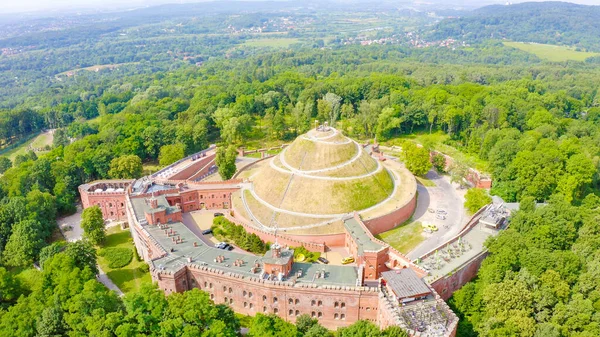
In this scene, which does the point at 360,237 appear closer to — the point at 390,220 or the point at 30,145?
the point at 390,220

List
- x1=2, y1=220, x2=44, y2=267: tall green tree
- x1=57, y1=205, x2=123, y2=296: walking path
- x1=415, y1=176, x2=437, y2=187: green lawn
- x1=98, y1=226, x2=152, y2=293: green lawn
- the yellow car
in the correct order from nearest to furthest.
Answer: x1=98, y1=226, x2=152, y2=293: green lawn, the yellow car, x1=2, y1=220, x2=44, y2=267: tall green tree, x1=57, y1=205, x2=123, y2=296: walking path, x1=415, y1=176, x2=437, y2=187: green lawn

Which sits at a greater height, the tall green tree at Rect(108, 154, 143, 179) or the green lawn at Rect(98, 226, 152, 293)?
the tall green tree at Rect(108, 154, 143, 179)

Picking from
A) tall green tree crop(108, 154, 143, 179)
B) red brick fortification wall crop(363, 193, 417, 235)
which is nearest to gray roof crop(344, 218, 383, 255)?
red brick fortification wall crop(363, 193, 417, 235)

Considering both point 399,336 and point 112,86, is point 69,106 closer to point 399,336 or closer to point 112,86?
point 112,86

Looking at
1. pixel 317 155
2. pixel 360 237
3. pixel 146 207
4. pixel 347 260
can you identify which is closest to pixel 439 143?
pixel 317 155

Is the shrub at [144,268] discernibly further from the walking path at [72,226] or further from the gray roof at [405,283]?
the gray roof at [405,283]

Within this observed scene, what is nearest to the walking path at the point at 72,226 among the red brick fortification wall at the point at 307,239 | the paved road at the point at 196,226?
the paved road at the point at 196,226

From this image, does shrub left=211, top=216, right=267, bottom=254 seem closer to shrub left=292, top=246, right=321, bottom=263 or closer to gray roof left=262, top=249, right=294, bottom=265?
shrub left=292, top=246, right=321, bottom=263
